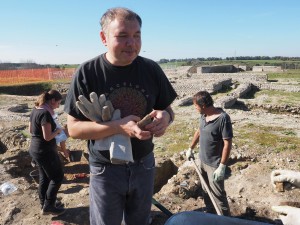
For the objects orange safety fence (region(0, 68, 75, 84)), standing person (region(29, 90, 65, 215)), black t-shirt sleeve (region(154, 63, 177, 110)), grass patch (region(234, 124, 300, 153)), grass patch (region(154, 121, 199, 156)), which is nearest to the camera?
black t-shirt sleeve (region(154, 63, 177, 110))

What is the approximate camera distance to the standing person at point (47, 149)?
4.05 m

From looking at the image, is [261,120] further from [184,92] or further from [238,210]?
[184,92]

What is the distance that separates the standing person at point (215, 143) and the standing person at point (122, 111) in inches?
74.8

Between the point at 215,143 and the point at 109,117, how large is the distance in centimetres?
258

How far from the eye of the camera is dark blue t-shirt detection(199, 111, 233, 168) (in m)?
4.13

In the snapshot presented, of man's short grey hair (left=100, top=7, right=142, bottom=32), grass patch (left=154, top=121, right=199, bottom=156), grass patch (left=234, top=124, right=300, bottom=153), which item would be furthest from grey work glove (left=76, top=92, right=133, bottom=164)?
grass patch (left=234, top=124, right=300, bottom=153)

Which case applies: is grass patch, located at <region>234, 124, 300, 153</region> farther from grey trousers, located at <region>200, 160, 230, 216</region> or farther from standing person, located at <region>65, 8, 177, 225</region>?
standing person, located at <region>65, 8, 177, 225</region>

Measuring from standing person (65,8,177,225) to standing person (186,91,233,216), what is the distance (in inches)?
74.8

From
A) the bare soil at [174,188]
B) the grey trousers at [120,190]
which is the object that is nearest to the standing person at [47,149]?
the bare soil at [174,188]

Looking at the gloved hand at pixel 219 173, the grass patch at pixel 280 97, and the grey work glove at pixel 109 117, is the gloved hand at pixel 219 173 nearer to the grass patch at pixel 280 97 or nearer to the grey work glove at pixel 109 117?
the grey work glove at pixel 109 117

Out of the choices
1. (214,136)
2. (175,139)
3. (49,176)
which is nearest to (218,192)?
(214,136)

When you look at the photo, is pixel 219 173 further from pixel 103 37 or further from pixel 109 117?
pixel 103 37

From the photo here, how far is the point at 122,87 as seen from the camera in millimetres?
2158

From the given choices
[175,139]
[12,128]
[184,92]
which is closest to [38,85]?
[184,92]
